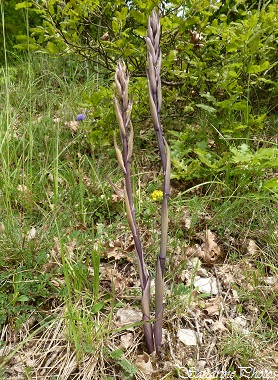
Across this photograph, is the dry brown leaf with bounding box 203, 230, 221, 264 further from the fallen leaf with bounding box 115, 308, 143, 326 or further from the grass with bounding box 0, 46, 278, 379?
the fallen leaf with bounding box 115, 308, 143, 326

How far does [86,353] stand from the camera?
4.57 feet

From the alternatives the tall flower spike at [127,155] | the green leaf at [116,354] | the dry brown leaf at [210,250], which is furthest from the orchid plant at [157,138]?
the dry brown leaf at [210,250]

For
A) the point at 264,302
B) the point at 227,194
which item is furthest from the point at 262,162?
the point at 264,302

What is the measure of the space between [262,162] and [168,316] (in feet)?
3.31

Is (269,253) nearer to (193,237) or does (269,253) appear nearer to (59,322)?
(193,237)

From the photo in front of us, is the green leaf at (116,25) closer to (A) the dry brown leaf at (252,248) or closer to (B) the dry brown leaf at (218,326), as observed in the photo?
(A) the dry brown leaf at (252,248)

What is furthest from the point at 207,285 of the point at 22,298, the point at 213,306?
the point at 22,298

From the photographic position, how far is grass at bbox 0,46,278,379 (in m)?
1.40

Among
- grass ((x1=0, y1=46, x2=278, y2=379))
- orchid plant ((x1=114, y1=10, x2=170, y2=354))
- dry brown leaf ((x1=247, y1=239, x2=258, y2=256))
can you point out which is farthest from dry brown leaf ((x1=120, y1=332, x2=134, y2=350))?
dry brown leaf ((x1=247, y1=239, x2=258, y2=256))

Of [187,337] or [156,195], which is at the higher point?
[156,195]

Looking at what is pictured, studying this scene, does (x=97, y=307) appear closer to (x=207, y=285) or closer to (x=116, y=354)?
(x=116, y=354)

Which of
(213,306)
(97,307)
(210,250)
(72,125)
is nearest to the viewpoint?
(97,307)

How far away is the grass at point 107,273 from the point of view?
4.60 feet

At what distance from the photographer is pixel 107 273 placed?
1.69 metres
